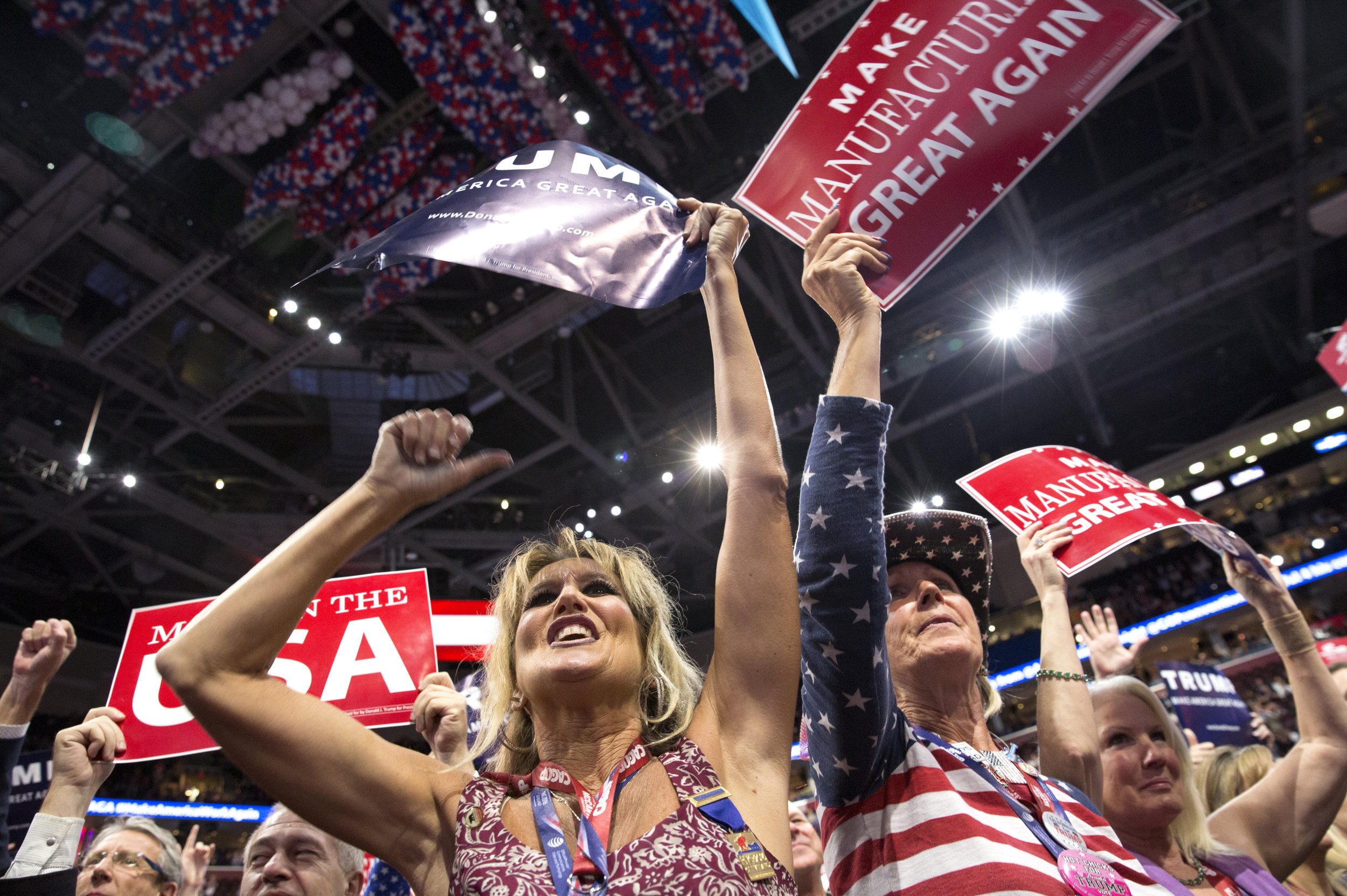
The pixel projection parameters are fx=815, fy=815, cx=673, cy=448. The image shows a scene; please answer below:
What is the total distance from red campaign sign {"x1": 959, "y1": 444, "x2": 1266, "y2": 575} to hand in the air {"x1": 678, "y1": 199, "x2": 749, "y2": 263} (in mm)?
1279

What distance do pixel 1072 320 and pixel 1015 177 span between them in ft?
31.1

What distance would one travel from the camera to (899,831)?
1255mm

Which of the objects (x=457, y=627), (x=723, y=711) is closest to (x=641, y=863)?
(x=723, y=711)

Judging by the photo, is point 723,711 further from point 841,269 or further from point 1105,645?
point 1105,645

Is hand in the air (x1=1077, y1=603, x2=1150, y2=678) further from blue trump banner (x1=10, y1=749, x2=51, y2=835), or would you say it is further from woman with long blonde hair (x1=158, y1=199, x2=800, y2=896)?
blue trump banner (x1=10, y1=749, x2=51, y2=835)

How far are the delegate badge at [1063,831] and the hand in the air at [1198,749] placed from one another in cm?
250

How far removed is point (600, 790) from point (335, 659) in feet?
8.22

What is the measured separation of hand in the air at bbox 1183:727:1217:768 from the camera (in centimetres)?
355

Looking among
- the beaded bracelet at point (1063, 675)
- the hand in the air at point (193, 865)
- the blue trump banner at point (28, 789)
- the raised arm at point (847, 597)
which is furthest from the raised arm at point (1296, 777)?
the blue trump banner at point (28, 789)

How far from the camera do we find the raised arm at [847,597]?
1.25 meters

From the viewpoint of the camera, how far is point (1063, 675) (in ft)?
6.51

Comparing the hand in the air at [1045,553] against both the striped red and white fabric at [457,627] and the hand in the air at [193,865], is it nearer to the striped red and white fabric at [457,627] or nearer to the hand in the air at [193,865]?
the striped red and white fabric at [457,627]

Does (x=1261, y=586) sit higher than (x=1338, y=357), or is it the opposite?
(x=1338, y=357)

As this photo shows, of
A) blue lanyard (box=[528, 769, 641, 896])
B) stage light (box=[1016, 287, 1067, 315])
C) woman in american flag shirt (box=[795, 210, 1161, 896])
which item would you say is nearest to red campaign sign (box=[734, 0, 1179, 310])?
woman in american flag shirt (box=[795, 210, 1161, 896])
